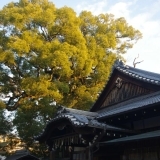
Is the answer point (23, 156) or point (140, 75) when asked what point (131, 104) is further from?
point (23, 156)

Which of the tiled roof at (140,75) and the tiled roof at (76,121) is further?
the tiled roof at (140,75)

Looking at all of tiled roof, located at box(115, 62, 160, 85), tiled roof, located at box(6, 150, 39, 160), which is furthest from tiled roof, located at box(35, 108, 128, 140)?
tiled roof, located at box(6, 150, 39, 160)

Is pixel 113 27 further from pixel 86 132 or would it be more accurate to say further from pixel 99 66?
pixel 86 132

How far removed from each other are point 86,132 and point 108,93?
5737 mm

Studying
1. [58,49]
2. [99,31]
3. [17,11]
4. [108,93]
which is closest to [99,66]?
[99,31]

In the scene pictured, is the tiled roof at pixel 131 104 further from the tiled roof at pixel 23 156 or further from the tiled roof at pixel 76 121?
the tiled roof at pixel 23 156

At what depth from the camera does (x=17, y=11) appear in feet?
68.1

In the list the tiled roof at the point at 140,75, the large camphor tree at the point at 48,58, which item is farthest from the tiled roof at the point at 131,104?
the large camphor tree at the point at 48,58

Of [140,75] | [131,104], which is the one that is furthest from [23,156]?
[140,75]

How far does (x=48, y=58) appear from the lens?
18.9 m

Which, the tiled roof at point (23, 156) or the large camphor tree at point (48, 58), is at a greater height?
the large camphor tree at point (48, 58)

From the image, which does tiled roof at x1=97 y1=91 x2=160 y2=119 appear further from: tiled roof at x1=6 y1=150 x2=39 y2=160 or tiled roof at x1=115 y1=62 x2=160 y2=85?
tiled roof at x1=6 y1=150 x2=39 y2=160

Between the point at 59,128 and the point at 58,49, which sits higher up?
the point at 58,49

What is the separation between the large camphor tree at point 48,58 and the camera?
1931 centimetres
